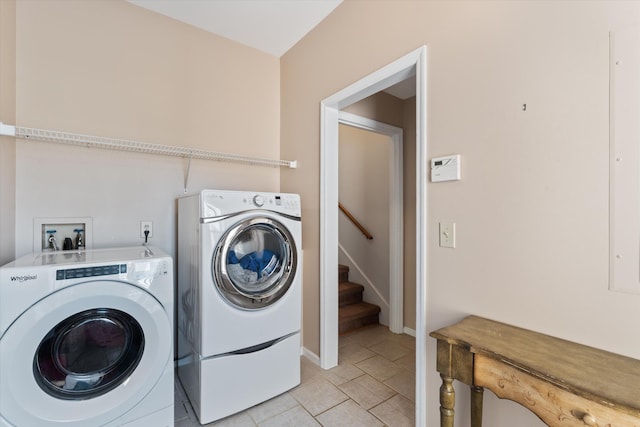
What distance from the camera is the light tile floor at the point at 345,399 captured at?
5.28 ft

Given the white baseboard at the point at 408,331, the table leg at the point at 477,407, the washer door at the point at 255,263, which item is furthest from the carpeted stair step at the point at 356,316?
the table leg at the point at 477,407

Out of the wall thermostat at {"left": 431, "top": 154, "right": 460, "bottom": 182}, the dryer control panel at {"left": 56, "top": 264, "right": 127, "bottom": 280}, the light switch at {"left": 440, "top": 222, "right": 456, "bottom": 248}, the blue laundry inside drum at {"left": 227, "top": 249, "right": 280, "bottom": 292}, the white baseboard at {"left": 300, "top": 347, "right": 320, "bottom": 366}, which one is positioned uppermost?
the wall thermostat at {"left": 431, "top": 154, "right": 460, "bottom": 182}

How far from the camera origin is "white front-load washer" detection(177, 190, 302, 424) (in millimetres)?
1566

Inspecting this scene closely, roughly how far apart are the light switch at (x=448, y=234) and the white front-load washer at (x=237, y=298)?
91cm

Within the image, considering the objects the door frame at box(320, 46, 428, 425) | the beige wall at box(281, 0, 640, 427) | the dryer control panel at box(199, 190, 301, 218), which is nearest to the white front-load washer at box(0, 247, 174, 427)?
the dryer control panel at box(199, 190, 301, 218)

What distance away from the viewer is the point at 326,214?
7.12 feet

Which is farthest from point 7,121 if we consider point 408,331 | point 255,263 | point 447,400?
point 408,331

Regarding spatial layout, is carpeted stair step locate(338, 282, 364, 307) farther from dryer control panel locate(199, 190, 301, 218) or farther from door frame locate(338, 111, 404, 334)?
dryer control panel locate(199, 190, 301, 218)

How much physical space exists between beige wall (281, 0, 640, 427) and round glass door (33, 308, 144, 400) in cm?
144

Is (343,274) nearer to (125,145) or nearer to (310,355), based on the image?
(310,355)

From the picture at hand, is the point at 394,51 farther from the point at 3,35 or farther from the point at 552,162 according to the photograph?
the point at 3,35

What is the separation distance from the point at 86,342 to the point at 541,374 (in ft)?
5.59

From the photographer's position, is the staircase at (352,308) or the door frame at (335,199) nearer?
the door frame at (335,199)

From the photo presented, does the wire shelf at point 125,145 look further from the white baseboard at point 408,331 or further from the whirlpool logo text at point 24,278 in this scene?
the white baseboard at point 408,331
